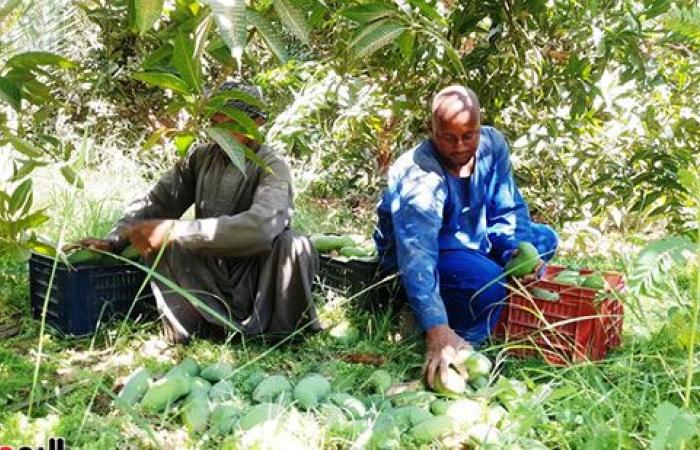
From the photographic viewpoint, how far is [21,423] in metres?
1.94

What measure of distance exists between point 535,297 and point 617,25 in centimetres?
122

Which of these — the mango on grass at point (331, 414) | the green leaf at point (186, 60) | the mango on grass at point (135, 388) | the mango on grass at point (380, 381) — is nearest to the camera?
the green leaf at point (186, 60)

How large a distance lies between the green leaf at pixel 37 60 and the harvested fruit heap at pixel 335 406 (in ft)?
3.17

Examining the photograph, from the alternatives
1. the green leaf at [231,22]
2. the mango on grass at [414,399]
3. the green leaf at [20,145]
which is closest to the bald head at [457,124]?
the mango on grass at [414,399]

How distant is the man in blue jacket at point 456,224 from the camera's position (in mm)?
2730

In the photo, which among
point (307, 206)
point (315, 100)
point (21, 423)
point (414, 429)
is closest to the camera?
point (21, 423)

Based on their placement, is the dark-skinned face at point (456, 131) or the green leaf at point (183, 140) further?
the dark-skinned face at point (456, 131)

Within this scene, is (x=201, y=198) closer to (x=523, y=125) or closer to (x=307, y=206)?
(x=523, y=125)

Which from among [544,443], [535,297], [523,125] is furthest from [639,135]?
[544,443]

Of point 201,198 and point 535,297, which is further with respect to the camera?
point 201,198

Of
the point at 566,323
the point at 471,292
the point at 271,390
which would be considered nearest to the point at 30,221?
the point at 271,390

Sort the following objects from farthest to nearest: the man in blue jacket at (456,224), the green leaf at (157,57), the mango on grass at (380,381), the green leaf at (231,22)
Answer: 1. the man in blue jacket at (456,224)
2. the mango on grass at (380,381)
3. the green leaf at (157,57)
4. the green leaf at (231,22)

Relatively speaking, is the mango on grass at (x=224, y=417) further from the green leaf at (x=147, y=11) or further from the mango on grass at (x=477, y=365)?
the green leaf at (x=147, y=11)

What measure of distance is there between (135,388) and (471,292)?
4.31 feet
